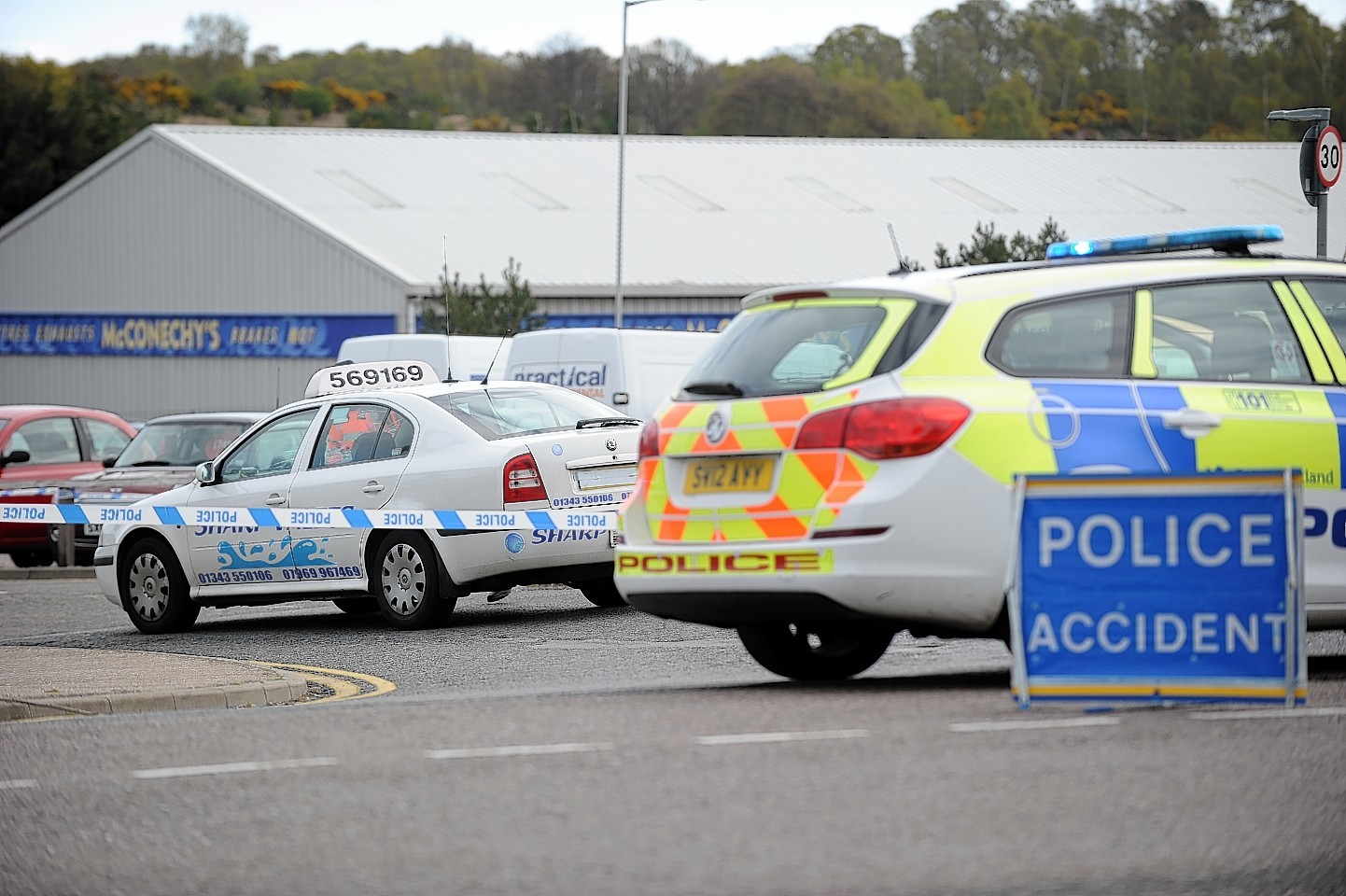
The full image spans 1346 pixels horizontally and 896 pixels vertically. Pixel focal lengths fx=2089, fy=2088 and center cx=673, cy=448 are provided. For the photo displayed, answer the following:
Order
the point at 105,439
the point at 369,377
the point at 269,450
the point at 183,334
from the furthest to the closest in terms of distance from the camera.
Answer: the point at 183,334 < the point at 105,439 < the point at 369,377 < the point at 269,450

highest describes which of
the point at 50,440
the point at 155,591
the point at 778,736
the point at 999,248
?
the point at 999,248

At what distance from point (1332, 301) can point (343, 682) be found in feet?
17.7

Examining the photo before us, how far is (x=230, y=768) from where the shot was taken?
23.0ft

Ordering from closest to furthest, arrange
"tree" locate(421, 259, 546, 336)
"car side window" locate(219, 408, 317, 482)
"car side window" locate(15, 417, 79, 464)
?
"car side window" locate(219, 408, 317, 482) < "car side window" locate(15, 417, 79, 464) < "tree" locate(421, 259, 546, 336)

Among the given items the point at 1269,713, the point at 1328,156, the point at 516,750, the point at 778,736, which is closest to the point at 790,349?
the point at 778,736

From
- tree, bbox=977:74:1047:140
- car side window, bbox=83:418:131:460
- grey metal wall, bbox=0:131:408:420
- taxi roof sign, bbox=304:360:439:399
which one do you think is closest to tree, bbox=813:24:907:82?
tree, bbox=977:74:1047:140

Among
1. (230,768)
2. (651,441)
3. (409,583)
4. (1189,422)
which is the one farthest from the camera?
(409,583)

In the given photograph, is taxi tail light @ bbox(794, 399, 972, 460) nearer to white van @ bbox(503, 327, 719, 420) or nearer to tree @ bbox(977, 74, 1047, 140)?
white van @ bbox(503, 327, 719, 420)

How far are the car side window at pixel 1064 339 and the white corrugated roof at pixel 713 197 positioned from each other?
38272 millimetres

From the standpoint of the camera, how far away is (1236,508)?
7164mm

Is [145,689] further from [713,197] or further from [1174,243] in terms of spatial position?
[713,197]

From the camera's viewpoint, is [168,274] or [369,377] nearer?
[369,377]

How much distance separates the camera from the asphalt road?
5328 mm

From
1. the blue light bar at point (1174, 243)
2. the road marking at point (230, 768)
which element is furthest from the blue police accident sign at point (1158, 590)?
the road marking at point (230, 768)
